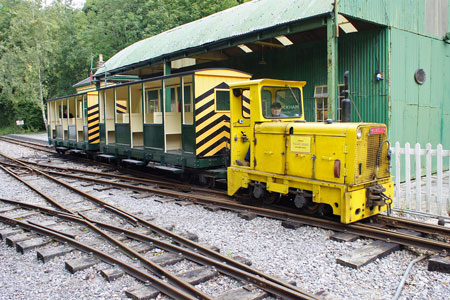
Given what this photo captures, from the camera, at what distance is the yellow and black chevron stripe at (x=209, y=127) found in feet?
28.9

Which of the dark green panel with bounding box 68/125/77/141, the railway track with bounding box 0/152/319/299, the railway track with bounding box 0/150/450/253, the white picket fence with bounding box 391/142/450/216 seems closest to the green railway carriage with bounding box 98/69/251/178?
the railway track with bounding box 0/150/450/253

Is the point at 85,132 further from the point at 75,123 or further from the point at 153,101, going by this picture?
the point at 153,101

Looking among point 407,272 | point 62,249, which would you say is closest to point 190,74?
point 62,249

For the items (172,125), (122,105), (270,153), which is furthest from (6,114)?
(270,153)

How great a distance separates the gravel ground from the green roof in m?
5.50

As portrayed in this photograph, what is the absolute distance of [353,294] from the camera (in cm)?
396

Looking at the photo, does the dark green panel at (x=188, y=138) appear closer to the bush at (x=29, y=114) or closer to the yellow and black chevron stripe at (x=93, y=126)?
the yellow and black chevron stripe at (x=93, y=126)

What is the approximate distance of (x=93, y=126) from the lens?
14.7 meters

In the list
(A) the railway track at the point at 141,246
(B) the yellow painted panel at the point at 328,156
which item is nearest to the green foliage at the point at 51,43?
(A) the railway track at the point at 141,246

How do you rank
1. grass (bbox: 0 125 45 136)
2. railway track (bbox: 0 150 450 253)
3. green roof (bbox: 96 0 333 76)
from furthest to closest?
1. grass (bbox: 0 125 45 136)
2. green roof (bbox: 96 0 333 76)
3. railway track (bbox: 0 150 450 253)

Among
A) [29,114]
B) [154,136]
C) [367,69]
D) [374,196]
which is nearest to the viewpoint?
[374,196]

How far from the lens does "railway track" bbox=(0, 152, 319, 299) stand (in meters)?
4.00

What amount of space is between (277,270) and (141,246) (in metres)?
2.04

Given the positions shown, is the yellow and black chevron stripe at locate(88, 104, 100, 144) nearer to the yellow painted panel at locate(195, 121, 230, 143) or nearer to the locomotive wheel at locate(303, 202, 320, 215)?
the yellow painted panel at locate(195, 121, 230, 143)
